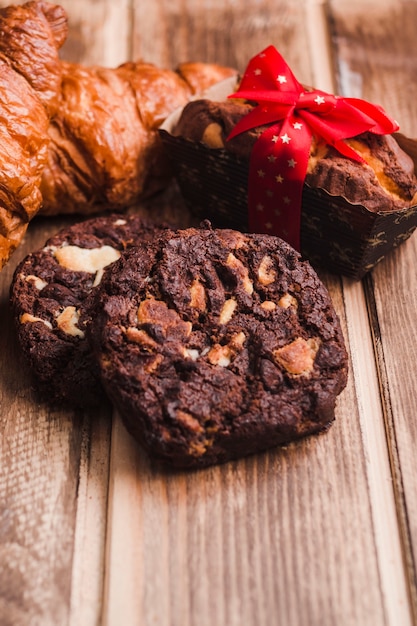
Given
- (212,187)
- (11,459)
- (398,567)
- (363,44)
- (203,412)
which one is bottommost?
(398,567)

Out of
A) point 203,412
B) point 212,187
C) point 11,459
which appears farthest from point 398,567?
point 212,187

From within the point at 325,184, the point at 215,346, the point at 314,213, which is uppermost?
the point at 325,184

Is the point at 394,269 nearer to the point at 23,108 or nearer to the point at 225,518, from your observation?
the point at 225,518

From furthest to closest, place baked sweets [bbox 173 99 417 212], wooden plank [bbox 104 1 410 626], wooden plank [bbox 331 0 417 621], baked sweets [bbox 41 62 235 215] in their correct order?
baked sweets [bbox 41 62 235 215]
baked sweets [bbox 173 99 417 212]
wooden plank [bbox 331 0 417 621]
wooden plank [bbox 104 1 410 626]

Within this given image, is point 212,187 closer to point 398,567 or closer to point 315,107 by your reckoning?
point 315,107

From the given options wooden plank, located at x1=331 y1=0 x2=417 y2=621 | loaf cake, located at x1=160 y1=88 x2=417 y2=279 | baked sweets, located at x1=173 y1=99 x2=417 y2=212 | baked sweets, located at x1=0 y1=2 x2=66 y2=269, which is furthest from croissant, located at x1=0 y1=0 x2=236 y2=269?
wooden plank, located at x1=331 y1=0 x2=417 y2=621

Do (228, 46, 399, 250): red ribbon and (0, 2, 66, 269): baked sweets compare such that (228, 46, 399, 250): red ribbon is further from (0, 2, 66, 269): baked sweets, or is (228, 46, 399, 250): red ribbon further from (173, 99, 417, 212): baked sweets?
(0, 2, 66, 269): baked sweets

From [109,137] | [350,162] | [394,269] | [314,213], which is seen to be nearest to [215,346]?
[314,213]
